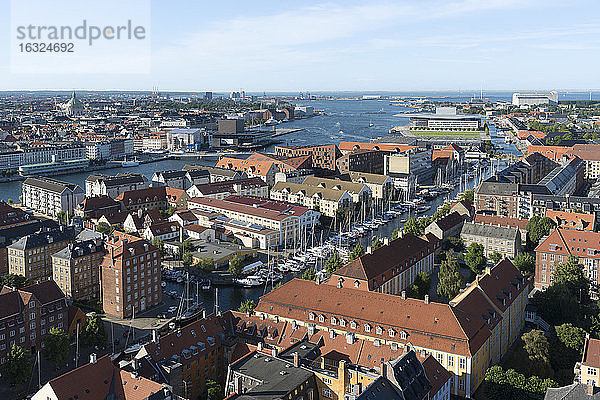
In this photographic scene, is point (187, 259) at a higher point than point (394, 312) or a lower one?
lower

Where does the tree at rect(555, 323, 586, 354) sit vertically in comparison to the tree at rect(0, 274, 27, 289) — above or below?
below

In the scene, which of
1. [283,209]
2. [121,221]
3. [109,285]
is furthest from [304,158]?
[109,285]

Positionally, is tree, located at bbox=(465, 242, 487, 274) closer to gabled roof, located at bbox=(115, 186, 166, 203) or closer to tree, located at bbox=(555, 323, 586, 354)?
tree, located at bbox=(555, 323, 586, 354)

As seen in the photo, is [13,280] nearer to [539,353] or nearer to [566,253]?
[539,353]

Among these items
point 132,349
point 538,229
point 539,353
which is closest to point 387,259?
point 539,353

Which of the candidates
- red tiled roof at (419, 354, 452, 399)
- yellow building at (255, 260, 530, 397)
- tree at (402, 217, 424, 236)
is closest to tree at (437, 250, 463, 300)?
yellow building at (255, 260, 530, 397)
